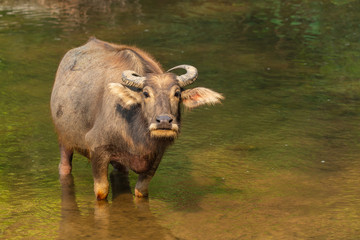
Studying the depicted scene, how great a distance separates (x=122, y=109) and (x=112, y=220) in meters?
1.16

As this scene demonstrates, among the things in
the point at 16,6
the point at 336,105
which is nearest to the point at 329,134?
the point at 336,105

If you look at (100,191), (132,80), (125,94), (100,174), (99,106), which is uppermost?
(132,80)

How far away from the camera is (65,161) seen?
26.2 feet

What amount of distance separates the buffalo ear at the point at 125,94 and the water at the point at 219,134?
3.97ft

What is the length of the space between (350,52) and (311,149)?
5207 millimetres

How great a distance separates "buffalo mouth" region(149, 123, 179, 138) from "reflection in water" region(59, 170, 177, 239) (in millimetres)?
970

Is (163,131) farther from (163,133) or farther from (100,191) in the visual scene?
(100,191)

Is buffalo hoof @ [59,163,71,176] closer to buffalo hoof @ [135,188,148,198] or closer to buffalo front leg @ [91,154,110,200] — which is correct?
buffalo front leg @ [91,154,110,200]

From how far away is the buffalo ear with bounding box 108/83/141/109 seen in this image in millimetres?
6812

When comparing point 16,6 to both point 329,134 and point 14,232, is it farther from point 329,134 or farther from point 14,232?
point 14,232

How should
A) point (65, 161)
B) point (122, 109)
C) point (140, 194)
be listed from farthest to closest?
1. point (65, 161)
2. point (140, 194)
3. point (122, 109)

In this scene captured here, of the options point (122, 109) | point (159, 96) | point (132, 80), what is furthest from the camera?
point (122, 109)

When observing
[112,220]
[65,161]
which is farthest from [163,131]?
[65,161]

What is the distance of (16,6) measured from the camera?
56.7ft
